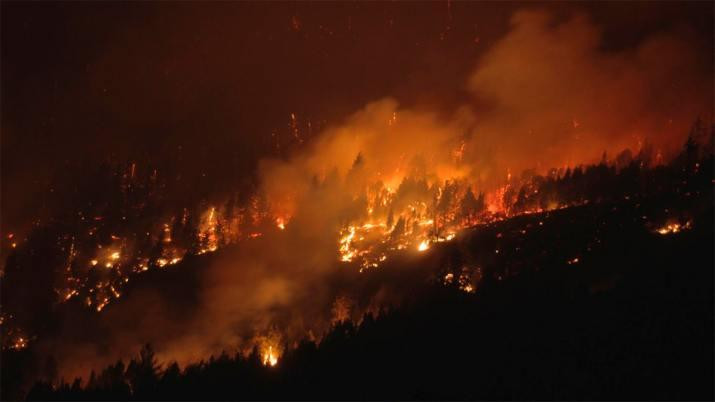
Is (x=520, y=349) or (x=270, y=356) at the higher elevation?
(x=270, y=356)

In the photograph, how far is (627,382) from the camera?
6838 cm

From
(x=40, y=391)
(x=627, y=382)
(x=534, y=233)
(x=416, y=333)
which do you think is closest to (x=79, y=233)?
(x=40, y=391)

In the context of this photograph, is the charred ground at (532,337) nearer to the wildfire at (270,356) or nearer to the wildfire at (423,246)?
the wildfire at (270,356)

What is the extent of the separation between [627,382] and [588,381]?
465 centimetres

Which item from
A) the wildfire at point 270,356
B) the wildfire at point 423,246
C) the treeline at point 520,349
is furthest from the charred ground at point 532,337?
the wildfire at point 423,246

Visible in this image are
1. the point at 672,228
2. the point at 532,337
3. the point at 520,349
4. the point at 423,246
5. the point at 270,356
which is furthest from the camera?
the point at 423,246

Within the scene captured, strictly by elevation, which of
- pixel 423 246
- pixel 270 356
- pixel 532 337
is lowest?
pixel 532 337

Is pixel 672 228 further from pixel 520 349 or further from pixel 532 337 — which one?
pixel 520 349

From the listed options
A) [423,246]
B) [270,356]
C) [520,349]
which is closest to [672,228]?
[520,349]

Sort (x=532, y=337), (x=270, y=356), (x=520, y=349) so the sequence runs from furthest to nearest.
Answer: (x=270, y=356) < (x=532, y=337) < (x=520, y=349)

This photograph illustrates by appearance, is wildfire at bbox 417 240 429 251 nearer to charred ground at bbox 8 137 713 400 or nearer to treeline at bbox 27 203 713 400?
charred ground at bbox 8 137 713 400

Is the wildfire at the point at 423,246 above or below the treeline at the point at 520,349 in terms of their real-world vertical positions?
above

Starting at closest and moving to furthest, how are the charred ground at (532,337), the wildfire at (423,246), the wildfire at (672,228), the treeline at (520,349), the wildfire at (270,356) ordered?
the treeline at (520,349)
the charred ground at (532,337)
the wildfire at (270,356)
the wildfire at (672,228)
the wildfire at (423,246)

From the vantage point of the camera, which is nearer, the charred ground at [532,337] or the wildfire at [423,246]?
the charred ground at [532,337]
